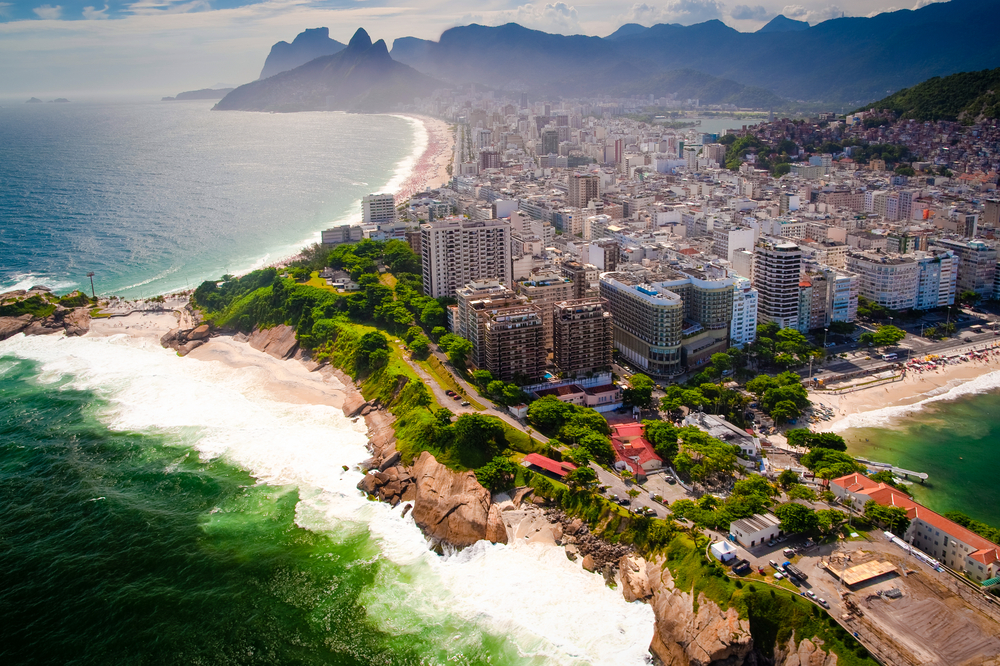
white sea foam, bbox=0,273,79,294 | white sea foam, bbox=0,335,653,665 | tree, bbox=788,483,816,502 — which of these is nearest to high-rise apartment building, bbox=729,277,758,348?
tree, bbox=788,483,816,502

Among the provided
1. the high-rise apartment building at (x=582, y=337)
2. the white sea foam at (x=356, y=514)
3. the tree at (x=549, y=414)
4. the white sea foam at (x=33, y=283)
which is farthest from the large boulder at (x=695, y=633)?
the white sea foam at (x=33, y=283)

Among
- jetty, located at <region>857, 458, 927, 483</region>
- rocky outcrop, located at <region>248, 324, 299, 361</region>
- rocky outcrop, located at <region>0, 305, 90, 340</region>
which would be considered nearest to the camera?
jetty, located at <region>857, 458, 927, 483</region>

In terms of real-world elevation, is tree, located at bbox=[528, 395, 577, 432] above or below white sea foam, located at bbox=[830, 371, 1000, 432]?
above

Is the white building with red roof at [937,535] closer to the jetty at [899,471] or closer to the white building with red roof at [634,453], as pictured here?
the jetty at [899,471]

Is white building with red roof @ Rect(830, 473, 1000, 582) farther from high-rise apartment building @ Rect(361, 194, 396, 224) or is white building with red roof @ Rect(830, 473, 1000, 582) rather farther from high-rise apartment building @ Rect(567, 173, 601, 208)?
high-rise apartment building @ Rect(567, 173, 601, 208)

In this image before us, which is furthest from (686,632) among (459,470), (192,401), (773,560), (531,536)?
(192,401)

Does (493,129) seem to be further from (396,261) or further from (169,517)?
(169,517)

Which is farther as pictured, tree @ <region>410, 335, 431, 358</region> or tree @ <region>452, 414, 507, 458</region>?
tree @ <region>410, 335, 431, 358</region>

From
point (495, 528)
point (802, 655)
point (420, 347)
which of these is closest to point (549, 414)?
point (495, 528)
